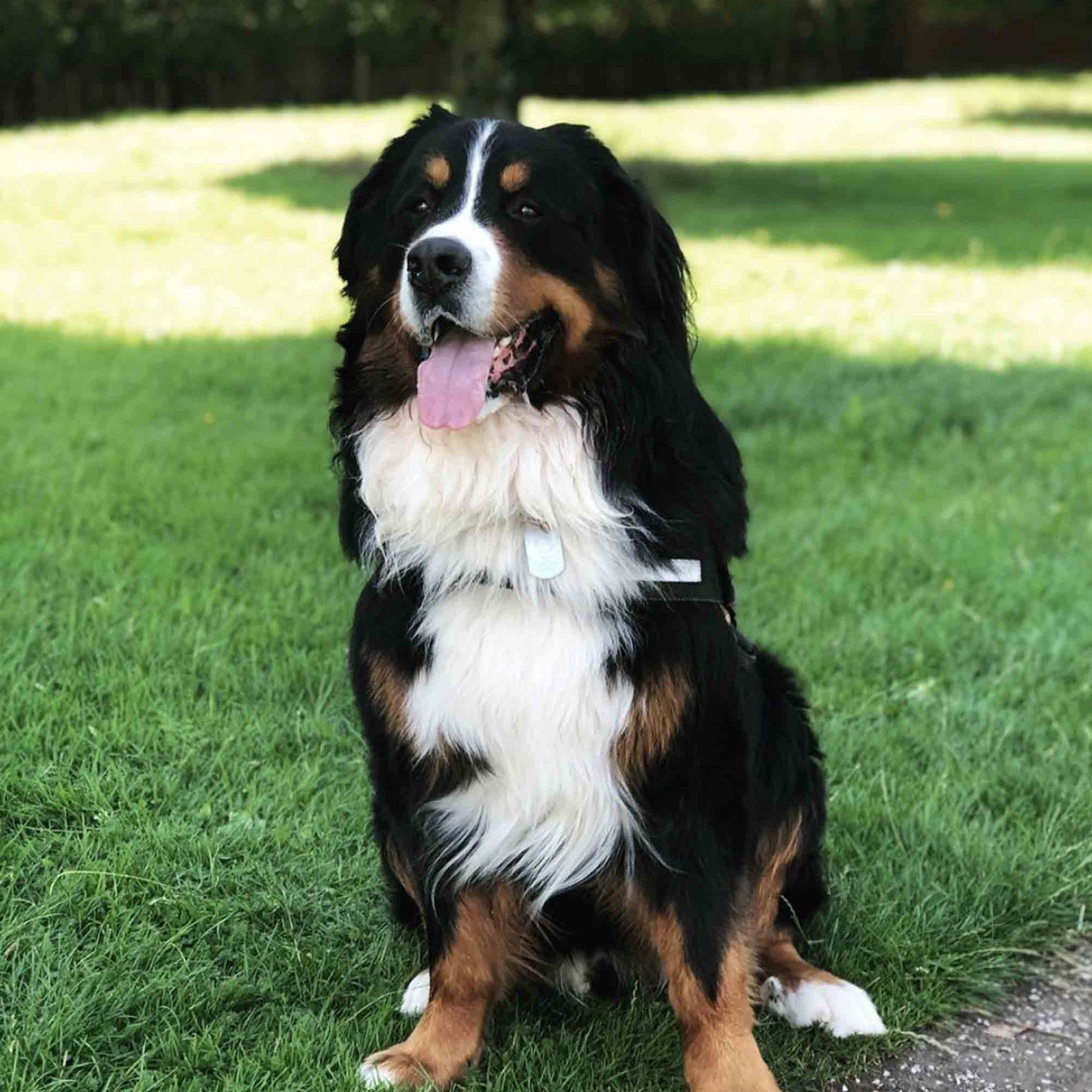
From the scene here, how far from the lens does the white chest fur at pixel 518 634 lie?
2.43m

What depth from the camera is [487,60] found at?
12656 mm

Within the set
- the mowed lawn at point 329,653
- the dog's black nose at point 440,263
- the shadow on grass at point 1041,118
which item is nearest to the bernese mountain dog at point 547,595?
the dog's black nose at point 440,263

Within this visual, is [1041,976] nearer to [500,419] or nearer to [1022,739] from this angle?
→ [1022,739]

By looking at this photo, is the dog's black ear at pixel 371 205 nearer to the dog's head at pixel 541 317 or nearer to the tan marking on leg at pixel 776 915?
the dog's head at pixel 541 317

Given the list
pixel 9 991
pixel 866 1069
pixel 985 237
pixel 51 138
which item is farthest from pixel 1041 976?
pixel 51 138

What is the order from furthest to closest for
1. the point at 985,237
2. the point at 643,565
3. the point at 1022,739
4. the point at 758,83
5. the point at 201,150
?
the point at 758,83, the point at 201,150, the point at 985,237, the point at 1022,739, the point at 643,565

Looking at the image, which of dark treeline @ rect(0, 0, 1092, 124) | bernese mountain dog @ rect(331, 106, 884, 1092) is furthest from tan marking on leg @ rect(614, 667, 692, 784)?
dark treeline @ rect(0, 0, 1092, 124)

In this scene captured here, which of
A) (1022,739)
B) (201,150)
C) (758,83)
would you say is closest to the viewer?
(1022,739)

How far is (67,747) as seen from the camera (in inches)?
131

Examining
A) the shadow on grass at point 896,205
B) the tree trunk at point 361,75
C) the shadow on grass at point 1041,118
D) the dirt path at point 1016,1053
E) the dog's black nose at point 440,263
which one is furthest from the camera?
the shadow on grass at point 1041,118

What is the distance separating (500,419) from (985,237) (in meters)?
10.5

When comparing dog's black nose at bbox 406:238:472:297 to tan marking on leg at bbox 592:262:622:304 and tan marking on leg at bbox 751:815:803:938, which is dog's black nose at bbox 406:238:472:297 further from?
tan marking on leg at bbox 751:815:803:938

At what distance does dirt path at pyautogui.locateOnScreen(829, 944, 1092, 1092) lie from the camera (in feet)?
8.69

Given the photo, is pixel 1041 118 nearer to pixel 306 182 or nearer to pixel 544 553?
pixel 306 182
